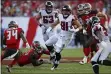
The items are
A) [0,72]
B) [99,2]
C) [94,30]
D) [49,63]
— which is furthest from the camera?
[99,2]

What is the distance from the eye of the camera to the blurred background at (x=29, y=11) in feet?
64.2

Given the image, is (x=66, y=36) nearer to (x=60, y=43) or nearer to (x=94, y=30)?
(x=60, y=43)

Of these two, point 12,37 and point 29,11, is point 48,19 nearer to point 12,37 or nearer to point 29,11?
point 12,37

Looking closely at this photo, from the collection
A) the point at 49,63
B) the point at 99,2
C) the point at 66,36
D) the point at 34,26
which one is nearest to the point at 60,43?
the point at 66,36

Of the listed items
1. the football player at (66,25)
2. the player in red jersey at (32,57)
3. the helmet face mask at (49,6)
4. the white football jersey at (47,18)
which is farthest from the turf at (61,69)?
the helmet face mask at (49,6)

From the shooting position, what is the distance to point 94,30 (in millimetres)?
9734

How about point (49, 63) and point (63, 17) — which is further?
point (49, 63)

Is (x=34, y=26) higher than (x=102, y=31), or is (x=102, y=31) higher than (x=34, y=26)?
(x=102, y=31)

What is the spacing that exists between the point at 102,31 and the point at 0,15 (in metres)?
10.9

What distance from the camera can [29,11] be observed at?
832 inches

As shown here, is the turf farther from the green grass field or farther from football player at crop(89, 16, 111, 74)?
football player at crop(89, 16, 111, 74)

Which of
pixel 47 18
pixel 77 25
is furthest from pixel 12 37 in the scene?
pixel 47 18

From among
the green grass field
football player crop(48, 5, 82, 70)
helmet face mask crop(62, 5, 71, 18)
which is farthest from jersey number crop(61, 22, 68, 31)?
the green grass field

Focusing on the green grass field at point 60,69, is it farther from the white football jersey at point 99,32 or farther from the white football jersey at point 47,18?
the white football jersey at point 47,18
